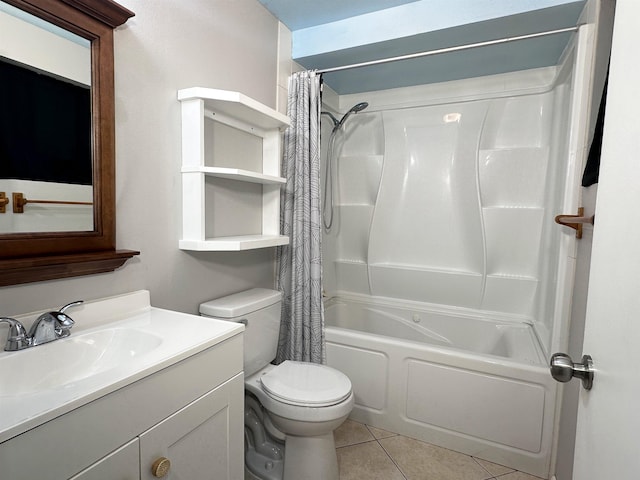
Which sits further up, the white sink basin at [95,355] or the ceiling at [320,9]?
the ceiling at [320,9]

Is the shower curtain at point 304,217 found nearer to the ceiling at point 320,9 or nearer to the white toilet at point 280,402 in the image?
the white toilet at point 280,402

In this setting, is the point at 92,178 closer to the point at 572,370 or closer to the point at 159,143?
the point at 159,143

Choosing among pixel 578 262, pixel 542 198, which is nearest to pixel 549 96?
pixel 542 198

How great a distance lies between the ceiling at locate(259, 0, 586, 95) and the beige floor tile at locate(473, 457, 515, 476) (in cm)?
221

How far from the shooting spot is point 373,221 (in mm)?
2891

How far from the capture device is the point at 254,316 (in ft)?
5.50

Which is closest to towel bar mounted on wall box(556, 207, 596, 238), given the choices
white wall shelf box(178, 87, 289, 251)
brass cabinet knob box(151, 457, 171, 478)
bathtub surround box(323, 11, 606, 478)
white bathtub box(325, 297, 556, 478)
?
bathtub surround box(323, 11, 606, 478)

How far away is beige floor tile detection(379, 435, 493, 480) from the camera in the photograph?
168 cm

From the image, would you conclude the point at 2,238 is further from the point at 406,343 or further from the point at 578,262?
the point at 578,262

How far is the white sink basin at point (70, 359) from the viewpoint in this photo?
89cm

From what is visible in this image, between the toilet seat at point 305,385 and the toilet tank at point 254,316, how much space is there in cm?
11

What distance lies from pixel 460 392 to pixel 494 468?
38 centimetres

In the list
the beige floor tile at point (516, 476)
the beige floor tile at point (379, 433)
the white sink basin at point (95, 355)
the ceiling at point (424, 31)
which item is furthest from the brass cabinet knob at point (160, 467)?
the ceiling at point (424, 31)

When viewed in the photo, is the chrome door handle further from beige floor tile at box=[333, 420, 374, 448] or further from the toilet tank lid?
beige floor tile at box=[333, 420, 374, 448]
